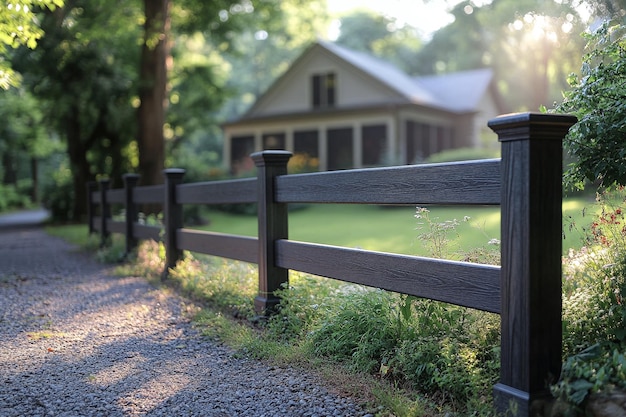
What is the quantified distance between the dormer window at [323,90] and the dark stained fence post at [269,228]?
1855 cm

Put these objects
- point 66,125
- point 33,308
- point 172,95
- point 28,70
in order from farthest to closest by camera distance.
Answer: point 172,95, point 66,125, point 28,70, point 33,308

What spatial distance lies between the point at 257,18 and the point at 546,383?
62.6 ft

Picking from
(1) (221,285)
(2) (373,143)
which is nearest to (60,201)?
(2) (373,143)

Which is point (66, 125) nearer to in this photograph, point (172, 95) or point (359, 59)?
point (172, 95)

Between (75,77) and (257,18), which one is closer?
(75,77)

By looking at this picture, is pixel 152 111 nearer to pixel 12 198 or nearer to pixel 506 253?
pixel 506 253

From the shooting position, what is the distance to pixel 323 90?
913 inches

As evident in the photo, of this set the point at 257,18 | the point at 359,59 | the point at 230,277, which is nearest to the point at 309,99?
the point at 359,59

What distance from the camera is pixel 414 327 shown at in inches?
137

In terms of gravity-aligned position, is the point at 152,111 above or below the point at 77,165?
above

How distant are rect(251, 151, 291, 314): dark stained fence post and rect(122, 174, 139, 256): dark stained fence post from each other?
4.46 meters

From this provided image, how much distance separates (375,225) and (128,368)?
9.04 meters


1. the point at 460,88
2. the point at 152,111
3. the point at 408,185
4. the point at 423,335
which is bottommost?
the point at 423,335

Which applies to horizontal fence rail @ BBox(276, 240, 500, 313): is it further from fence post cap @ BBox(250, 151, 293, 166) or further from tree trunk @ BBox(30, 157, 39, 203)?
tree trunk @ BBox(30, 157, 39, 203)
